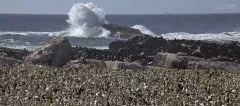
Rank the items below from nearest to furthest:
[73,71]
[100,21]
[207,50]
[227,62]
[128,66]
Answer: [73,71] → [128,66] → [227,62] → [207,50] → [100,21]

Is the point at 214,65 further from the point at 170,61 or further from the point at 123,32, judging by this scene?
the point at 123,32

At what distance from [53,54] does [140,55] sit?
936 centimetres

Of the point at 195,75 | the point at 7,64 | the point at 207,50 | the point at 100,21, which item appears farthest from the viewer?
the point at 100,21

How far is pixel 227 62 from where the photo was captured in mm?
28516

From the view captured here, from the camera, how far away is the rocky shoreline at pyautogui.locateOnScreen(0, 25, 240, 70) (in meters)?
25.5

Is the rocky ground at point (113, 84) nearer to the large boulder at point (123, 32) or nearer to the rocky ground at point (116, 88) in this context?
the rocky ground at point (116, 88)

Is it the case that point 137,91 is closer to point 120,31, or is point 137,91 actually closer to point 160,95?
point 160,95

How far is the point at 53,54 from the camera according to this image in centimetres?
2573

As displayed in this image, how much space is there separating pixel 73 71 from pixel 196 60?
9.94m

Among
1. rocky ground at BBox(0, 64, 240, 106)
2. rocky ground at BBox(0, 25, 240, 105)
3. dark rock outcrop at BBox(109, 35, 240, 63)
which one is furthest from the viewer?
dark rock outcrop at BBox(109, 35, 240, 63)

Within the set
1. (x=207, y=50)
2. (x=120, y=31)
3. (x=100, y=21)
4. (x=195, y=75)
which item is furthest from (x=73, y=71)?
(x=100, y=21)

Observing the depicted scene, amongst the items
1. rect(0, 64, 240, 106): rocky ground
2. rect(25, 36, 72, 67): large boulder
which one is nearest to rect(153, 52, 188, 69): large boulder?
rect(0, 64, 240, 106): rocky ground

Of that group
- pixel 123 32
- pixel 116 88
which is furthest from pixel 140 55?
pixel 123 32

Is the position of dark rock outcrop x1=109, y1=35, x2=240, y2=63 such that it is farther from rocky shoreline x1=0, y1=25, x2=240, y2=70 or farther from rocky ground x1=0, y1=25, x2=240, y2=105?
rocky ground x1=0, y1=25, x2=240, y2=105
